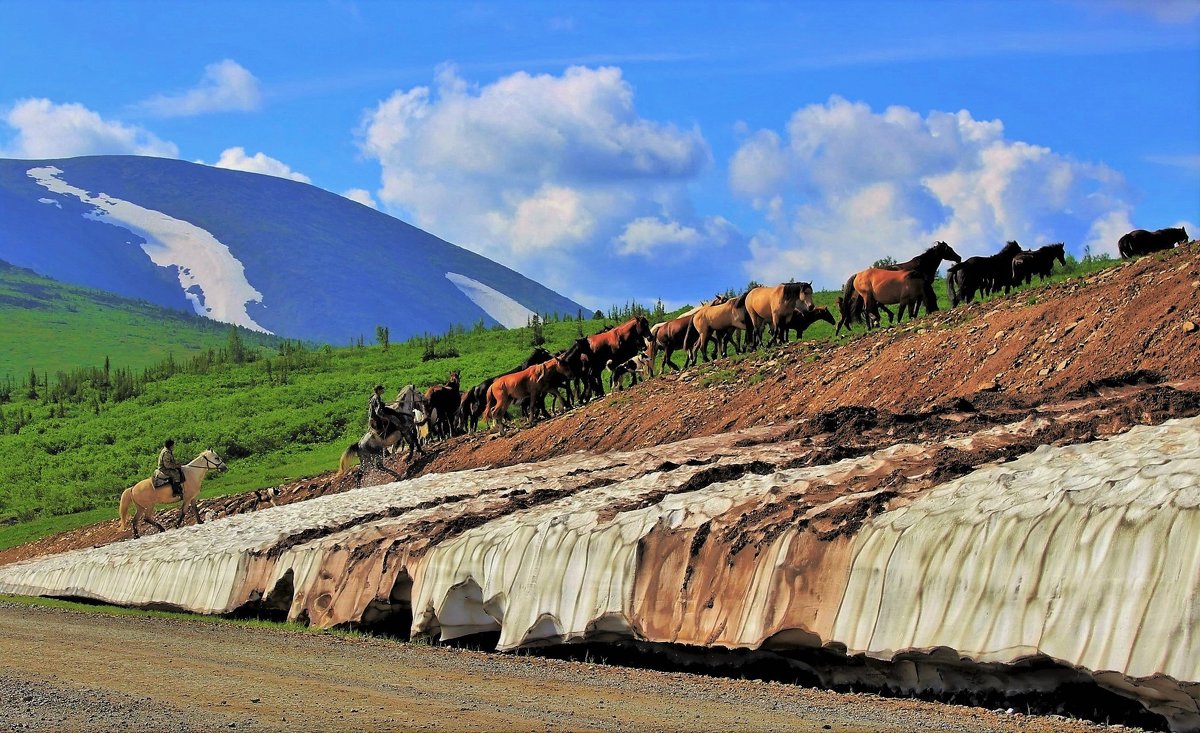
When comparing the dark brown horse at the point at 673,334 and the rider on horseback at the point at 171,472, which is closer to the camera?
the rider on horseback at the point at 171,472

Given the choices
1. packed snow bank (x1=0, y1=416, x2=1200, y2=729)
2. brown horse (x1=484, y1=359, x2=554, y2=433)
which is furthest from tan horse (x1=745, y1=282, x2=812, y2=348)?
packed snow bank (x1=0, y1=416, x2=1200, y2=729)

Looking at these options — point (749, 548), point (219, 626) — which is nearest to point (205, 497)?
point (219, 626)

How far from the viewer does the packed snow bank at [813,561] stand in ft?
33.9

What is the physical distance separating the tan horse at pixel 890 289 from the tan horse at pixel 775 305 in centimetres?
150

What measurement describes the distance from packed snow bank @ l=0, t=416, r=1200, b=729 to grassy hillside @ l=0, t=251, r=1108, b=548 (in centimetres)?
2424

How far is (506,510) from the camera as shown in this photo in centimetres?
1977

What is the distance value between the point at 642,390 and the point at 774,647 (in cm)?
2262

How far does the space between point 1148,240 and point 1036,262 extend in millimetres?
3130

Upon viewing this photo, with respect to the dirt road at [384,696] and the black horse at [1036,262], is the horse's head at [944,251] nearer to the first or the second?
the black horse at [1036,262]

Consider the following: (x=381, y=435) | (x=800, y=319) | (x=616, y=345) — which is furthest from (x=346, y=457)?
(x=800, y=319)

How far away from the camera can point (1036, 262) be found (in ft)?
125

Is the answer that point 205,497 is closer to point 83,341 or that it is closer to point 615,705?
point 615,705

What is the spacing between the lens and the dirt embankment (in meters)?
22.7

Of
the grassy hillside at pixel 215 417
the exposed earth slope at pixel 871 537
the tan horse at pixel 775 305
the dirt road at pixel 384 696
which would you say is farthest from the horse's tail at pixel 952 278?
the dirt road at pixel 384 696
